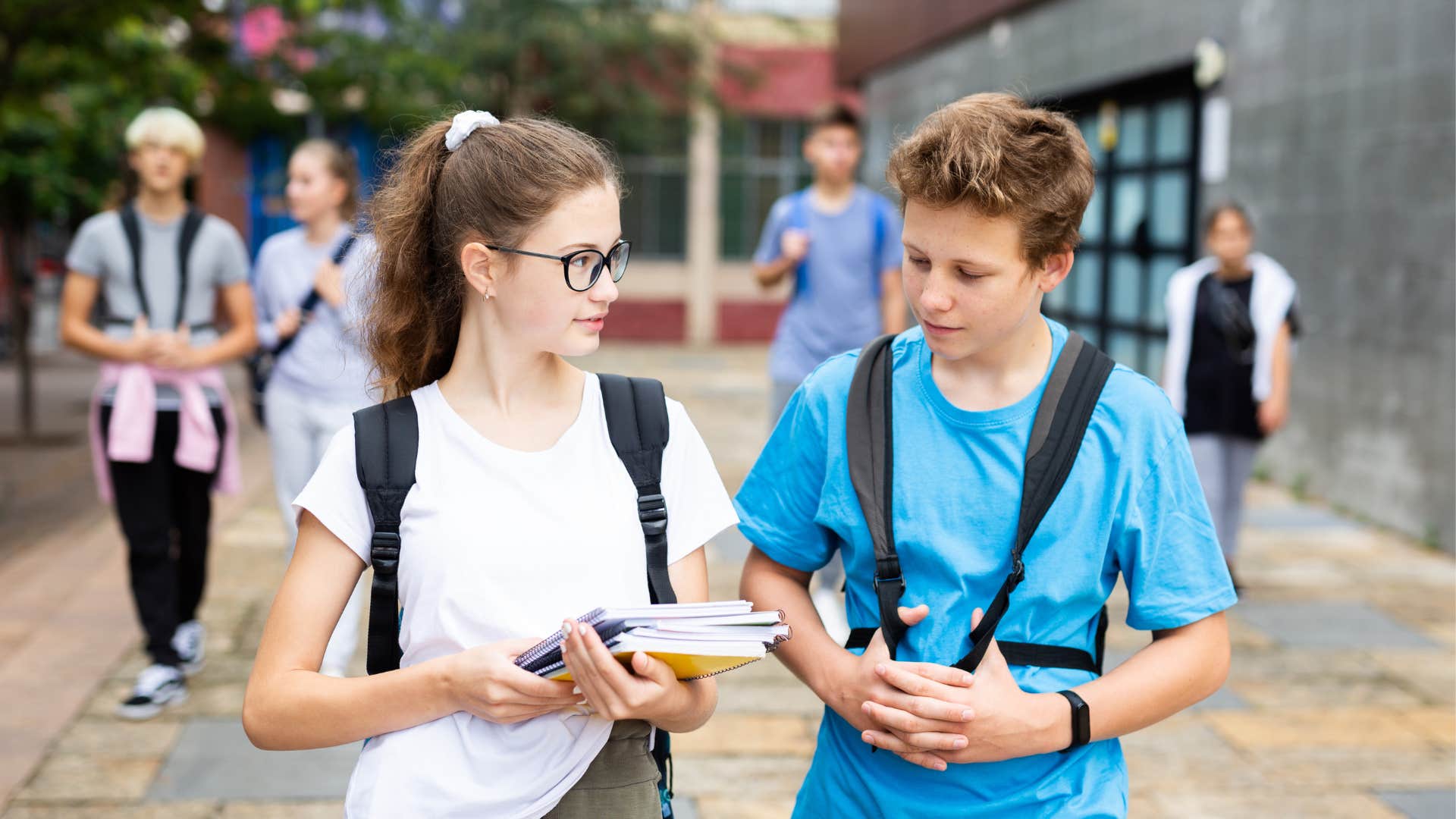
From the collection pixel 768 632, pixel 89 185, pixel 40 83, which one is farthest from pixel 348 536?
pixel 89 185

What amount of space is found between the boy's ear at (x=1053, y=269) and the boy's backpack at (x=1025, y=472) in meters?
0.09

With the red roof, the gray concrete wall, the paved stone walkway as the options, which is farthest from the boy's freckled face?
the red roof

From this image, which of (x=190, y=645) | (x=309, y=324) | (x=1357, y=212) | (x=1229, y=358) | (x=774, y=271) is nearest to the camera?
(x=309, y=324)

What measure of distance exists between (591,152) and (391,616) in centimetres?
69

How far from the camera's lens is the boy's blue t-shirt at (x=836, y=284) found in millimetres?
5539

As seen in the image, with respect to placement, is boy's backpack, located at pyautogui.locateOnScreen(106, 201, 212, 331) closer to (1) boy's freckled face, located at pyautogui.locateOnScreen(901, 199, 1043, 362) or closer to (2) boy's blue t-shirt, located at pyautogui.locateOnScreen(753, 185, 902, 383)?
(2) boy's blue t-shirt, located at pyautogui.locateOnScreen(753, 185, 902, 383)

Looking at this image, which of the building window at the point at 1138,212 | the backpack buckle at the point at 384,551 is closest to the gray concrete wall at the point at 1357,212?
the building window at the point at 1138,212

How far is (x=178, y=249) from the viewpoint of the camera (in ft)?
15.4

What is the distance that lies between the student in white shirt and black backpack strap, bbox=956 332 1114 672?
0.38 m

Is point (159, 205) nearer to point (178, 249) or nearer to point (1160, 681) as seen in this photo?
point (178, 249)

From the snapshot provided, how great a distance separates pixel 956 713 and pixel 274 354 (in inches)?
138

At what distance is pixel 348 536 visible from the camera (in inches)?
71.6

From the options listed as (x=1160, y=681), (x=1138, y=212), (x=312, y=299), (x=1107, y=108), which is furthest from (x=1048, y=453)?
(x=1107, y=108)

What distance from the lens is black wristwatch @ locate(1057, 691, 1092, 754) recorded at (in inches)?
72.5
